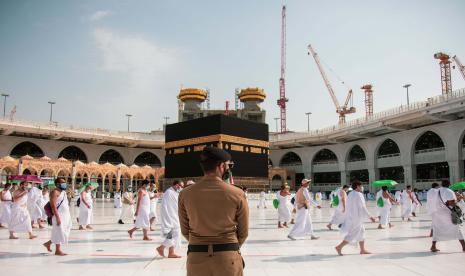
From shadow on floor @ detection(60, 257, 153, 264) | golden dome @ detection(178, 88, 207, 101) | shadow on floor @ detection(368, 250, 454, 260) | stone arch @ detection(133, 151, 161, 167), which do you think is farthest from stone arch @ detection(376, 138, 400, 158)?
golden dome @ detection(178, 88, 207, 101)

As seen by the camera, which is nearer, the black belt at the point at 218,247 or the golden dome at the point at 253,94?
the black belt at the point at 218,247

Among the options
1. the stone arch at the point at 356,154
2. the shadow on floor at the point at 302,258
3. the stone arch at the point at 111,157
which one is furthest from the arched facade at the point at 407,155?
the shadow on floor at the point at 302,258

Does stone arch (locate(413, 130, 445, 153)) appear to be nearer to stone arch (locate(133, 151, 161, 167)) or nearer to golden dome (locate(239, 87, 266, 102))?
stone arch (locate(133, 151, 161, 167))

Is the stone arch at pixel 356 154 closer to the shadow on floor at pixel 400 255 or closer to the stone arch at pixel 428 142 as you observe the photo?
the stone arch at pixel 428 142

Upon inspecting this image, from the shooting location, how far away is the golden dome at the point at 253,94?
68000mm

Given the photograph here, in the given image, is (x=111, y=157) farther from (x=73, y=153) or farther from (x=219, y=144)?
(x=219, y=144)

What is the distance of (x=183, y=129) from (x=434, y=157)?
22191mm

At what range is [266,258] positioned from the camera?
20.5 feet

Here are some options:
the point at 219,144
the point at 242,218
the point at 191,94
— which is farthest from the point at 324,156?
the point at 242,218

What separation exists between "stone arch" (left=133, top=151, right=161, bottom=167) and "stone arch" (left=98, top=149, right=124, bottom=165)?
2.43 metres

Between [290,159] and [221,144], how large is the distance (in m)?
20.3

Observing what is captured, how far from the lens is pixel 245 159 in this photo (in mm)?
36875

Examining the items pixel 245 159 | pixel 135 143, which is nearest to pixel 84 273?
pixel 245 159

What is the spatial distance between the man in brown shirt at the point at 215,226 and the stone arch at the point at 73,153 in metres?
46.5
